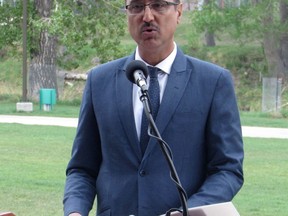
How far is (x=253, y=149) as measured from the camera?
1920 cm

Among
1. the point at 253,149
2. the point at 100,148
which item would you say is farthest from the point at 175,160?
the point at 253,149

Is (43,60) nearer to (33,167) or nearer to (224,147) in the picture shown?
(33,167)

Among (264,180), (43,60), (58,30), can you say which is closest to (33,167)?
(264,180)

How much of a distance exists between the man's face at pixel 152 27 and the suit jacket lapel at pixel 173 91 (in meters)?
0.12

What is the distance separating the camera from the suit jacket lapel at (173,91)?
387 cm

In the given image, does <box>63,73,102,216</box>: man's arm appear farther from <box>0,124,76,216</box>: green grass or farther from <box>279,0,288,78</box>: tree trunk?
<box>279,0,288,78</box>: tree trunk

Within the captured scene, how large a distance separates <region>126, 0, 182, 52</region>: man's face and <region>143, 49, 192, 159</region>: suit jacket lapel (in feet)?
0.39

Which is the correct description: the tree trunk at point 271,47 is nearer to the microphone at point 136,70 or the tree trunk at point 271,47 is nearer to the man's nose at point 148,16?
the man's nose at point 148,16

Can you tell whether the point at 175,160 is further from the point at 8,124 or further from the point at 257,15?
the point at 257,15

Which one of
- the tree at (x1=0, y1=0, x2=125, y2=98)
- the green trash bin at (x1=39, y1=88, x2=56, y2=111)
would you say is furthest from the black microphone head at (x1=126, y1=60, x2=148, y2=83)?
the tree at (x1=0, y1=0, x2=125, y2=98)

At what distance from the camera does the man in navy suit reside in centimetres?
388

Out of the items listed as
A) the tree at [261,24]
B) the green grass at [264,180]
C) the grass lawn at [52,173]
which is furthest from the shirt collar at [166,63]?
the tree at [261,24]

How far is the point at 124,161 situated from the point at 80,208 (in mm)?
261

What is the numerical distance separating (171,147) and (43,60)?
3411cm
